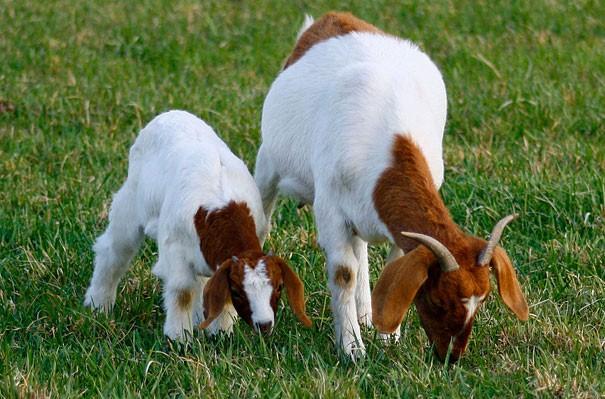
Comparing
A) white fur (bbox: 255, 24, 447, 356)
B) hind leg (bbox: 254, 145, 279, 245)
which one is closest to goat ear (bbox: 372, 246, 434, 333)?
white fur (bbox: 255, 24, 447, 356)

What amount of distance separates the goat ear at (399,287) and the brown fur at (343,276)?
0.78m

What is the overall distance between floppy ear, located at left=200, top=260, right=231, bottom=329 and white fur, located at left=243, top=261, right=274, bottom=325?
0.08 m

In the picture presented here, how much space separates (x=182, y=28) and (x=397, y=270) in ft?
21.8

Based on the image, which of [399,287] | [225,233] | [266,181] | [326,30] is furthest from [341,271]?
[326,30]

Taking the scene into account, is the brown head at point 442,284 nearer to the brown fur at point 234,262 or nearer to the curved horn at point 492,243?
the curved horn at point 492,243

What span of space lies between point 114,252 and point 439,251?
2.02m

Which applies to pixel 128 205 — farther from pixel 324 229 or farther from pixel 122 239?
pixel 324 229

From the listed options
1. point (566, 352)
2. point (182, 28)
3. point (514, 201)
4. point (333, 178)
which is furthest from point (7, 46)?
point (566, 352)

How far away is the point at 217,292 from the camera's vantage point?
5238 mm

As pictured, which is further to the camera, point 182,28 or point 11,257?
point 182,28

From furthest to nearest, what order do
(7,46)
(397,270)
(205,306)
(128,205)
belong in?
(7,46)
(128,205)
(205,306)
(397,270)

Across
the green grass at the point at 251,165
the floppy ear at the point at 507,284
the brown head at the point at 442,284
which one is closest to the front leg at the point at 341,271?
the green grass at the point at 251,165

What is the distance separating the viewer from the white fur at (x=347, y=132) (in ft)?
18.3

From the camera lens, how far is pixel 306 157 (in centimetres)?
610
